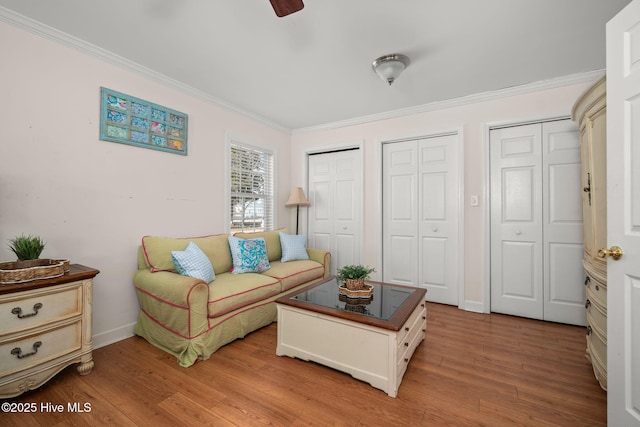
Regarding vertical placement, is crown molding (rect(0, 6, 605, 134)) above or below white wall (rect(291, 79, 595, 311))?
above

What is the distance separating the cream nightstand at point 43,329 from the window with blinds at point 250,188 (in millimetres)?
1903

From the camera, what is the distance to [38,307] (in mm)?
1666

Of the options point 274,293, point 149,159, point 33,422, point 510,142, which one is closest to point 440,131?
point 510,142

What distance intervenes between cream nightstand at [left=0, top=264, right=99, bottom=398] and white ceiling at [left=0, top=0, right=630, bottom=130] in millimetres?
1809

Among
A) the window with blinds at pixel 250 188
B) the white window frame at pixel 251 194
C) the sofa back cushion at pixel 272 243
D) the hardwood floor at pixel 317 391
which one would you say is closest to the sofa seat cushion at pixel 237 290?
the hardwood floor at pixel 317 391

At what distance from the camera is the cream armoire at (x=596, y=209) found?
162 centimetres

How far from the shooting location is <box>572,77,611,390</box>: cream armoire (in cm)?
162

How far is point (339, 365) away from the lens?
74.9 inches

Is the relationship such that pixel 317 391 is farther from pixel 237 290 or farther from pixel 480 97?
pixel 480 97

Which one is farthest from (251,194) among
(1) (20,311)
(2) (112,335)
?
(1) (20,311)

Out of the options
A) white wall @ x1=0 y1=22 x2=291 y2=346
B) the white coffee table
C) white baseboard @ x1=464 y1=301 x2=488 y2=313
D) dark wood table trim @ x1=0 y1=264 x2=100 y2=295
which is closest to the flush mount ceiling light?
the white coffee table

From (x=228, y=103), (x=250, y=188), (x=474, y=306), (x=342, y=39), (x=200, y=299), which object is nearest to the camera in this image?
(x=200, y=299)

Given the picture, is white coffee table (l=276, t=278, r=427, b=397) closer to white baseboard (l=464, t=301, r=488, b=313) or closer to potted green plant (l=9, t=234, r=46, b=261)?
white baseboard (l=464, t=301, r=488, b=313)

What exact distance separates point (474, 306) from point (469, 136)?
1.98 metres
